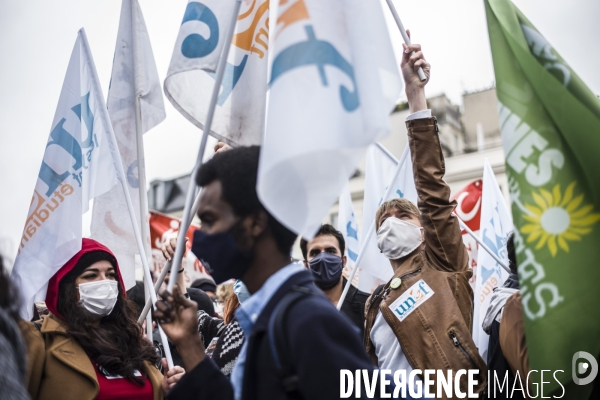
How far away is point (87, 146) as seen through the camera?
4020mm

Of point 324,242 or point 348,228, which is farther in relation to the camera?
point 348,228

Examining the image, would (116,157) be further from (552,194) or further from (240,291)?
(552,194)

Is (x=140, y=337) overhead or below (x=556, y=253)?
below

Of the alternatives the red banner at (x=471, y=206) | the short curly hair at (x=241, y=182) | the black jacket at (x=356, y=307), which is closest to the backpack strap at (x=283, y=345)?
the short curly hair at (x=241, y=182)

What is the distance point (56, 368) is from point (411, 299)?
5.94 feet

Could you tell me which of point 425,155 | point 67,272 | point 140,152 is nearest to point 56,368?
point 67,272

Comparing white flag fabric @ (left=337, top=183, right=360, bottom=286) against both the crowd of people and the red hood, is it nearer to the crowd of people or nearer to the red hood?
the crowd of people

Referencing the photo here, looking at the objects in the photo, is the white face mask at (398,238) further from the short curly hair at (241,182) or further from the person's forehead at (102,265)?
the short curly hair at (241,182)

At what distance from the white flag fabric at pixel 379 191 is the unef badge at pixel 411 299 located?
1.27m

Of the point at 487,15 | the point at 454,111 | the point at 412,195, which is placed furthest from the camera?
the point at 454,111

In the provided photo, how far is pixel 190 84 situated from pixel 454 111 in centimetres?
3122

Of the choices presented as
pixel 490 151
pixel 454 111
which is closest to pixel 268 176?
pixel 490 151

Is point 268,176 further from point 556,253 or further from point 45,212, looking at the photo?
point 45,212

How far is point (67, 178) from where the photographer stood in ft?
12.8
